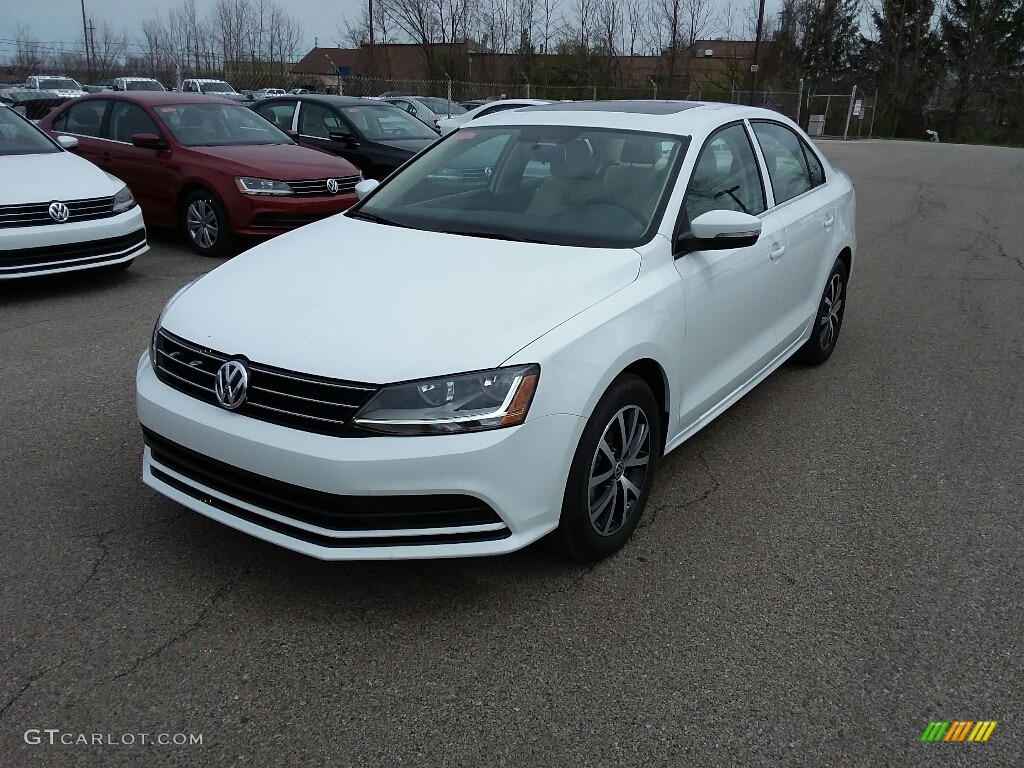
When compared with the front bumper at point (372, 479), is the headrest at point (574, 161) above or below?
above

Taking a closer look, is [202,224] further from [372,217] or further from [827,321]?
[827,321]

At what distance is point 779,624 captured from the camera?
Answer: 313 cm

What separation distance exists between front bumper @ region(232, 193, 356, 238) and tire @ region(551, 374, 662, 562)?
19.6ft

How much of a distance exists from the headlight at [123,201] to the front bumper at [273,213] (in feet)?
4.01

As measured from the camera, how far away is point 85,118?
1025 cm

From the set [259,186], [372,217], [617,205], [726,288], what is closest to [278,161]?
[259,186]

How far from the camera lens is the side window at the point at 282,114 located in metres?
12.3

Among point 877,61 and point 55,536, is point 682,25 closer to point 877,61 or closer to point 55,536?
point 877,61

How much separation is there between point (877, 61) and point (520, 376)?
60239 mm

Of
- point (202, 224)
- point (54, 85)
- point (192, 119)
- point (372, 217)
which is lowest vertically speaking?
point (202, 224)

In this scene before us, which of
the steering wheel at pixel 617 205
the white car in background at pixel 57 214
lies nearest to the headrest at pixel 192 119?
the white car in background at pixel 57 214

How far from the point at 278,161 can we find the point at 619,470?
687 cm

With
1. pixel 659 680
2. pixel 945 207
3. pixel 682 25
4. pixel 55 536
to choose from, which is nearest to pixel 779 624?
pixel 659 680
